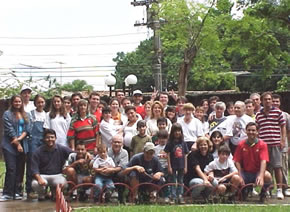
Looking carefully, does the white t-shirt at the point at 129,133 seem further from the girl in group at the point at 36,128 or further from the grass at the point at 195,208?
the grass at the point at 195,208

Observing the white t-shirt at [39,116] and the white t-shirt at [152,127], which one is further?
the white t-shirt at [152,127]

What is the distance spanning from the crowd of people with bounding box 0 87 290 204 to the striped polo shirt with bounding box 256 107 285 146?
0.06ft

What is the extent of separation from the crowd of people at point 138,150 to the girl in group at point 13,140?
0.02 meters

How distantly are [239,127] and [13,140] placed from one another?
4.32 m

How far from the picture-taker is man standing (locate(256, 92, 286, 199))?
30.8ft

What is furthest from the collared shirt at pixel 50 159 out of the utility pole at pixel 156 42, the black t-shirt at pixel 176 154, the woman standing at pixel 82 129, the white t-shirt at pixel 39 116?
the utility pole at pixel 156 42

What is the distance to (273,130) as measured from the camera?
9.40 metres

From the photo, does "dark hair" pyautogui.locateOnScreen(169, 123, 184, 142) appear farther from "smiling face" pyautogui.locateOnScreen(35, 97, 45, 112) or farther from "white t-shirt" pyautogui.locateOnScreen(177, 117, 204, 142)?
"smiling face" pyautogui.locateOnScreen(35, 97, 45, 112)

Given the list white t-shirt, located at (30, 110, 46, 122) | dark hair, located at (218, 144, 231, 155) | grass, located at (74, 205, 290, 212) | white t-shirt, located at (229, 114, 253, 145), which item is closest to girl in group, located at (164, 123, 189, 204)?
dark hair, located at (218, 144, 231, 155)

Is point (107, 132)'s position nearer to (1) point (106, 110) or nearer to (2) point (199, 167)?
(1) point (106, 110)

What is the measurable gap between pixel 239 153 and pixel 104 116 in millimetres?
2644

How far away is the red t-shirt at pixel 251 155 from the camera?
8.92 m

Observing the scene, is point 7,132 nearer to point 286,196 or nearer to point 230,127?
point 230,127

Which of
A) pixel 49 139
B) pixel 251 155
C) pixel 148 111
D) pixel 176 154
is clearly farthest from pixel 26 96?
pixel 251 155
